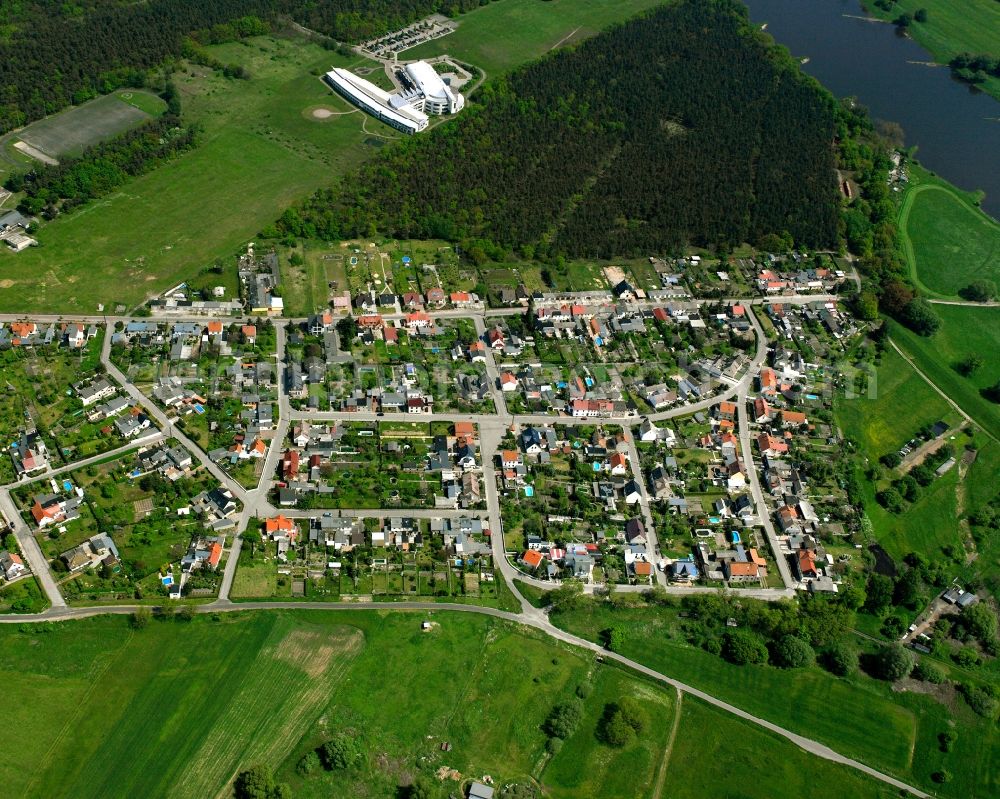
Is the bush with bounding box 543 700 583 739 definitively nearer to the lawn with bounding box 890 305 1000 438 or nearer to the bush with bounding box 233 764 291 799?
the bush with bounding box 233 764 291 799

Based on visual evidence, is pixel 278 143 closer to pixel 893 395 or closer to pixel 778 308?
pixel 778 308

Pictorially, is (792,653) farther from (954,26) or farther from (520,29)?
(954,26)

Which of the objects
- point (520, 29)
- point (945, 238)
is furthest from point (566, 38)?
point (945, 238)

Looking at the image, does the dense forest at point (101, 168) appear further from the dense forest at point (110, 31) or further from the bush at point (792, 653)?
the bush at point (792, 653)

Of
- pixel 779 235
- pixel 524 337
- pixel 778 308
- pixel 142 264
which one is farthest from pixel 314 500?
pixel 779 235

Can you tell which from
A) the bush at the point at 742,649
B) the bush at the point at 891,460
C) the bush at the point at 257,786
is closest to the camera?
the bush at the point at 257,786

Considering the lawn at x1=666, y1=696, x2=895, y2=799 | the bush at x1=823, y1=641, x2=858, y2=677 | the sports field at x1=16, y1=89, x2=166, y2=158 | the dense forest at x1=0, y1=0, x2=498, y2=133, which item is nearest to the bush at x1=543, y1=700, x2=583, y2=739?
the lawn at x1=666, y1=696, x2=895, y2=799

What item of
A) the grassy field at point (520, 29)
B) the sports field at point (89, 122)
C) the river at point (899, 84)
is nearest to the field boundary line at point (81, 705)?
the sports field at point (89, 122)
